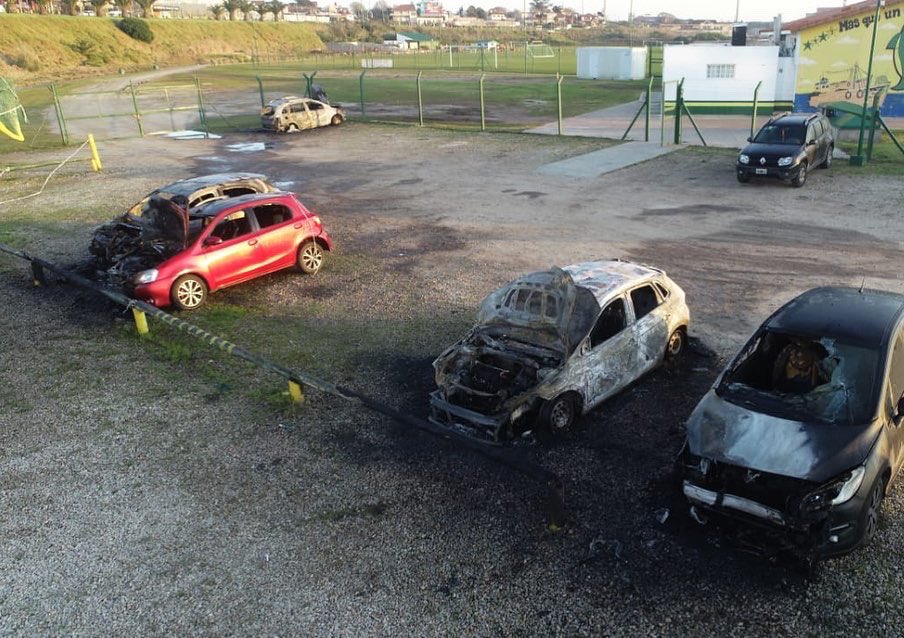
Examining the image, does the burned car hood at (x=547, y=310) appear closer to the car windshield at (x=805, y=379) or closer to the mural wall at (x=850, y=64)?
the car windshield at (x=805, y=379)

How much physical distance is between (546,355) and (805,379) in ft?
8.45

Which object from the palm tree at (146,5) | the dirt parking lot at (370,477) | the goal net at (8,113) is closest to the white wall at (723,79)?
the dirt parking lot at (370,477)

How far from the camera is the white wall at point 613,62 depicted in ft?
176

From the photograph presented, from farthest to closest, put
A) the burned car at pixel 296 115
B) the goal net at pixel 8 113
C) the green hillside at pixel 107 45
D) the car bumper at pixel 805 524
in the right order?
the green hillside at pixel 107 45
the burned car at pixel 296 115
the goal net at pixel 8 113
the car bumper at pixel 805 524

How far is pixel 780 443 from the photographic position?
591cm

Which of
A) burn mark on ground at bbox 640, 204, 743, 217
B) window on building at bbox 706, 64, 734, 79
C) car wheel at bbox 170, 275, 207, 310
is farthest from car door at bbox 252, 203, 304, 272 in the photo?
window on building at bbox 706, 64, 734, 79

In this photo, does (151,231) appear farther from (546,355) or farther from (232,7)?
(232,7)

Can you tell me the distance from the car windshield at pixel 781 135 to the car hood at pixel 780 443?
15.0 metres

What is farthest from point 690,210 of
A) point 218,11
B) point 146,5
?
point 218,11

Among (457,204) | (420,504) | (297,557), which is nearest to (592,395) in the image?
(420,504)

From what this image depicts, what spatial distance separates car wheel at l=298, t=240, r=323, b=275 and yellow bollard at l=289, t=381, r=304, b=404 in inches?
204

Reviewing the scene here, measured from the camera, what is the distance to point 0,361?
1009 centimetres

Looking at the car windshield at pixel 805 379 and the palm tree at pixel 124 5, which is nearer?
the car windshield at pixel 805 379

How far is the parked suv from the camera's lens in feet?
59.6
